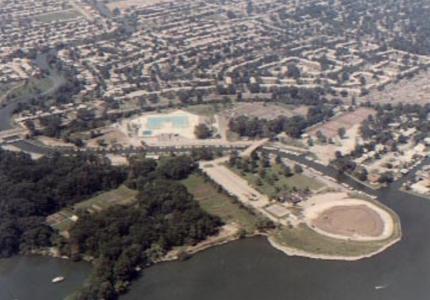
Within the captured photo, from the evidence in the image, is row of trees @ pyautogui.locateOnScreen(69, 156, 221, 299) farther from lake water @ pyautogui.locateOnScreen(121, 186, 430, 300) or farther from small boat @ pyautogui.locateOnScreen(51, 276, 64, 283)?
small boat @ pyautogui.locateOnScreen(51, 276, 64, 283)

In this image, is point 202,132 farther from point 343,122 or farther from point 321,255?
point 321,255

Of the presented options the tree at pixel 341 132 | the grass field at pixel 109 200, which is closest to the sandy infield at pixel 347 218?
the tree at pixel 341 132

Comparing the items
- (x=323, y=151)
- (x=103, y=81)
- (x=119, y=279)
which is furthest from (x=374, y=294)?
(x=103, y=81)

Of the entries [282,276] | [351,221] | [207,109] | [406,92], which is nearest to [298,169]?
[351,221]

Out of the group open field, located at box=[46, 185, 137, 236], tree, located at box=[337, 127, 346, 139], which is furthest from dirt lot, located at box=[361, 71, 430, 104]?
open field, located at box=[46, 185, 137, 236]

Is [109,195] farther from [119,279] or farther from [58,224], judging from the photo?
[119,279]

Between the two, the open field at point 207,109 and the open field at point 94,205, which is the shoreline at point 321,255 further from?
the open field at point 207,109

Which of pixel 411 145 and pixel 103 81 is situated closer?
pixel 411 145
